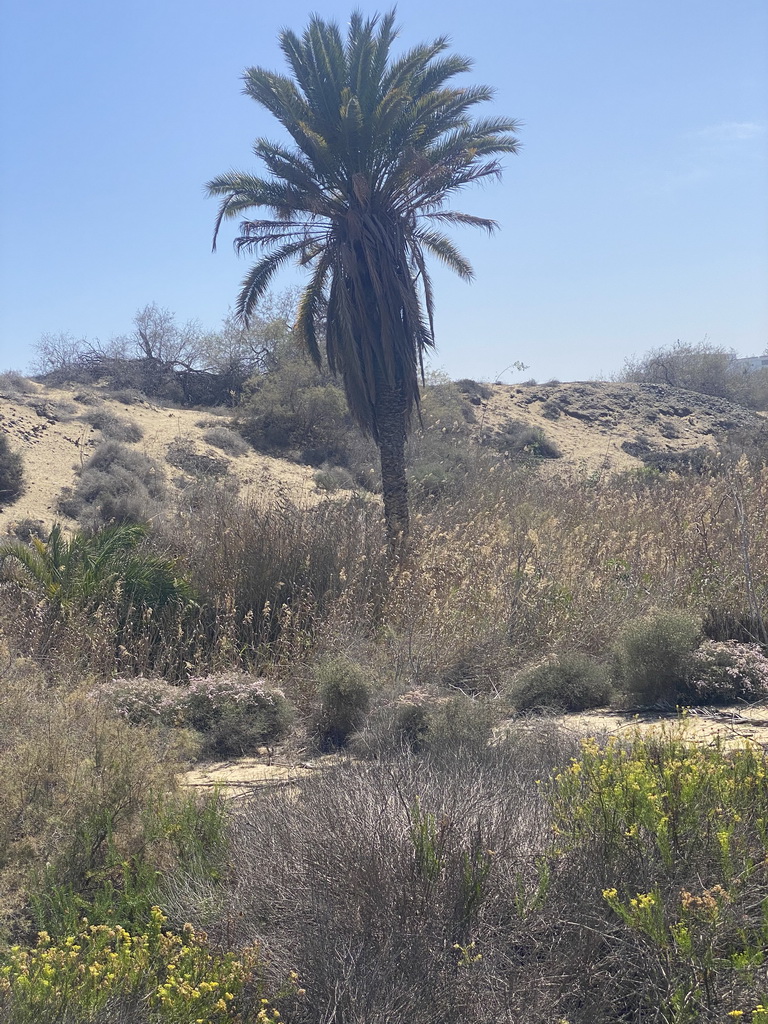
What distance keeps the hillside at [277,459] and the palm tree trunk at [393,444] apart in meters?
1.37

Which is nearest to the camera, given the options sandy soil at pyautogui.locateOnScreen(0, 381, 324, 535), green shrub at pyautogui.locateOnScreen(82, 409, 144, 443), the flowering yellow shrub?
the flowering yellow shrub

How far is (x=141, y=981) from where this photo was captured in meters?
2.57

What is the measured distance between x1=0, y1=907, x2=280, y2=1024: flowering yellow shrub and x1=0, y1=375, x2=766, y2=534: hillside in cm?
851

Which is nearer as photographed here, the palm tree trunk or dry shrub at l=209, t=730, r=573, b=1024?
dry shrub at l=209, t=730, r=573, b=1024

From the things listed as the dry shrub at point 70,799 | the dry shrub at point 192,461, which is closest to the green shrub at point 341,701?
the dry shrub at point 70,799

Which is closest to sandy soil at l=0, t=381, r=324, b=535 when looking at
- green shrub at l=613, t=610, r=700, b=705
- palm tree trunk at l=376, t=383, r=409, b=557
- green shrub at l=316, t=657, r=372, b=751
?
palm tree trunk at l=376, t=383, r=409, b=557

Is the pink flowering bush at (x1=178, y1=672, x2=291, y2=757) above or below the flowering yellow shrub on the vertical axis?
below

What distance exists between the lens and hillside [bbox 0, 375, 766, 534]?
770 inches

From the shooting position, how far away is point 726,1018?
7.74 ft

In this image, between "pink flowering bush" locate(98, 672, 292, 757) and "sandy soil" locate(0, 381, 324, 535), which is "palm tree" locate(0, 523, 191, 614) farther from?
"sandy soil" locate(0, 381, 324, 535)

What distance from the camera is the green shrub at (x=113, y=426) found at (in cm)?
2264

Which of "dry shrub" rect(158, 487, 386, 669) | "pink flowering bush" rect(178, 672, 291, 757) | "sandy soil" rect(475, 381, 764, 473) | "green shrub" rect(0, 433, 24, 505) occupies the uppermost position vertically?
"sandy soil" rect(475, 381, 764, 473)

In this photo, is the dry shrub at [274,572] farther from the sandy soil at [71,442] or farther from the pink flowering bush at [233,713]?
the sandy soil at [71,442]

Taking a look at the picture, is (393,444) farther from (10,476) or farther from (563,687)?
(10,476)
